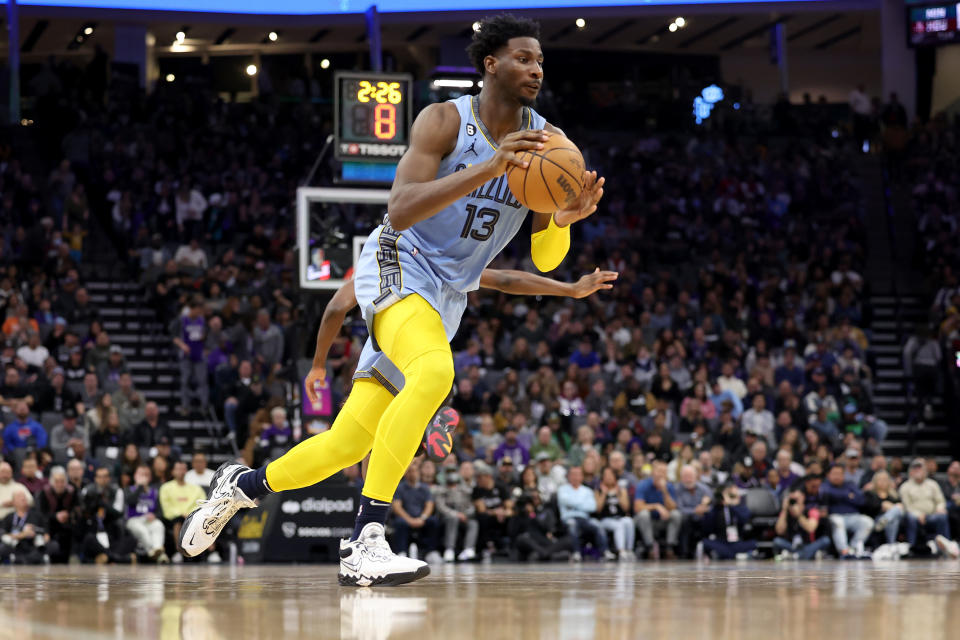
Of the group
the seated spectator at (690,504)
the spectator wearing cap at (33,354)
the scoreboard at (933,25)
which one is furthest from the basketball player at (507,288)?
the scoreboard at (933,25)

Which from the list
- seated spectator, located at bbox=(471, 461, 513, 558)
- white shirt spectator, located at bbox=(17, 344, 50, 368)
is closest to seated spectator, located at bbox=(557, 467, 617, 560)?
seated spectator, located at bbox=(471, 461, 513, 558)

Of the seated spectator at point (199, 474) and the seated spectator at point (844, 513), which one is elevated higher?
the seated spectator at point (199, 474)

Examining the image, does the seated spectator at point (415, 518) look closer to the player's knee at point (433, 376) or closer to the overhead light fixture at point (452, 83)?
the player's knee at point (433, 376)

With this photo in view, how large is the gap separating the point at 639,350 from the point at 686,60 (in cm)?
1292

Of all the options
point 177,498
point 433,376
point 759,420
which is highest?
point 433,376

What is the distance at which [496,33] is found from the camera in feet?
15.7

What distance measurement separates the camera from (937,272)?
20.8m

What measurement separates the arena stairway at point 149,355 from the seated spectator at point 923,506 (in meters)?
7.92

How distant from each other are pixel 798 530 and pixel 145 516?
7.00 metres

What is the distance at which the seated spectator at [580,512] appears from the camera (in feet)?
44.9

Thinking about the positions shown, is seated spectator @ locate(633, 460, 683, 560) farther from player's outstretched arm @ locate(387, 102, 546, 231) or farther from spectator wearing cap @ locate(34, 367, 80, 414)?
player's outstretched arm @ locate(387, 102, 546, 231)

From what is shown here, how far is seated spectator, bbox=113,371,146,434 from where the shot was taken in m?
14.5

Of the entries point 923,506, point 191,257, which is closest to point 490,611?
point 923,506

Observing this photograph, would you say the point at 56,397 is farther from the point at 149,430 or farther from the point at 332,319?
the point at 332,319
